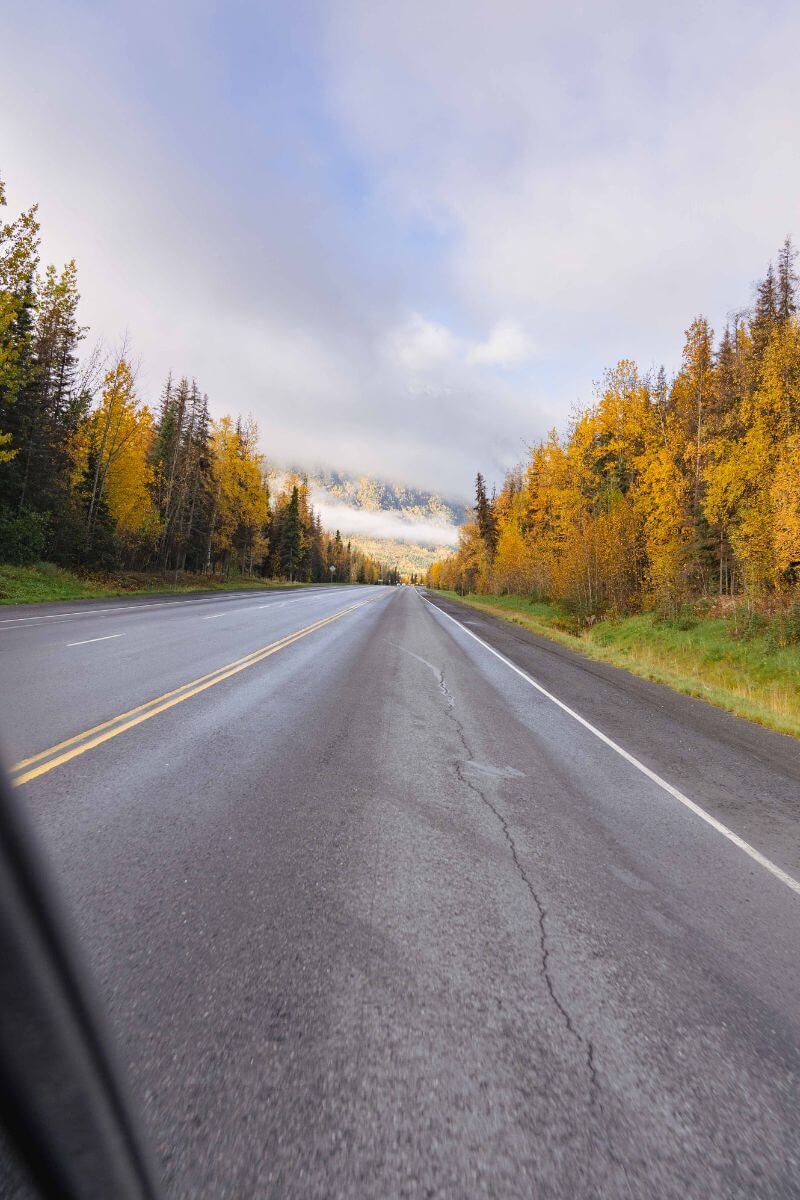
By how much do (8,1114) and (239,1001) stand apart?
67.4 inches

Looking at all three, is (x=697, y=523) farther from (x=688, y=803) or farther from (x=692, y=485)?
(x=688, y=803)

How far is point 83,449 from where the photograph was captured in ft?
88.0

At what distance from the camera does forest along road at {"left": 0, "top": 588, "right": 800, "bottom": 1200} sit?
1.58 m

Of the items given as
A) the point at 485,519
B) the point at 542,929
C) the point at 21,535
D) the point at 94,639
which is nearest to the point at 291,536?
the point at 485,519

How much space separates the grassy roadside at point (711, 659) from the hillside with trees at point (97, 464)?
65.0ft

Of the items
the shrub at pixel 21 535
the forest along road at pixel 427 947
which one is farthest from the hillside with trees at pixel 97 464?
the forest along road at pixel 427 947

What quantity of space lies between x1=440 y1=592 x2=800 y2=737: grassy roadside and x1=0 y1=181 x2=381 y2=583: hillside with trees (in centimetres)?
1980

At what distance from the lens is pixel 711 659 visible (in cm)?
1527

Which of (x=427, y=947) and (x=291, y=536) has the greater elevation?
(x=291, y=536)

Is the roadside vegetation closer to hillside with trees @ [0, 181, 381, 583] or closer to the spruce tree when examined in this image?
hillside with trees @ [0, 181, 381, 583]

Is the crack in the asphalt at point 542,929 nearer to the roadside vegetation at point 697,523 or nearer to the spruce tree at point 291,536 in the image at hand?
the roadside vegetation at point 697,523

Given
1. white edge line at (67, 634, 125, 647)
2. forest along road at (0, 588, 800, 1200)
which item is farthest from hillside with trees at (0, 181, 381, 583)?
forest along road at (0, 588, 800, 1200)

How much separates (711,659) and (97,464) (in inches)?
1096

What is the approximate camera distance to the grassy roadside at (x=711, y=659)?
32.7 ft
